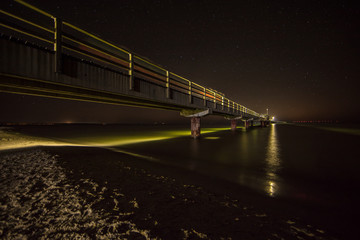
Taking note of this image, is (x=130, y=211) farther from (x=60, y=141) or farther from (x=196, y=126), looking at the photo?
(x=60, y=141)

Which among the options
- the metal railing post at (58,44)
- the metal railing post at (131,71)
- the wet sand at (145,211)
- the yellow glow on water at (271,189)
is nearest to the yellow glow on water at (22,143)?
the wet sand at (145,211)

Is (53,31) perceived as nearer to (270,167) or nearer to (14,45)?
(14,45)

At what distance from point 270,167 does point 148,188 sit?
20.9 feet

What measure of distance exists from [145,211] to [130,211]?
0.33 metres

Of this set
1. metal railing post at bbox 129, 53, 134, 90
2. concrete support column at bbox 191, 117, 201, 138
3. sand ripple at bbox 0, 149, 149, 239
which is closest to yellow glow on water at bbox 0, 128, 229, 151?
concrete support column at bbox 191, 117, 201, 138

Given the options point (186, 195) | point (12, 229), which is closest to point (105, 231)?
point (12, 229)

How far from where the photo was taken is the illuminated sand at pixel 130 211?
2.72 meters

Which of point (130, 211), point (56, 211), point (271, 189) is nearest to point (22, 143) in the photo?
point (56, 211)

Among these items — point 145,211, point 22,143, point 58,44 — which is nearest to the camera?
point 145,211

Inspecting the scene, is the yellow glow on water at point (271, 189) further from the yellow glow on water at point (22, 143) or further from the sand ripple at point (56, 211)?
the yellow glow on water at point (22, 143)

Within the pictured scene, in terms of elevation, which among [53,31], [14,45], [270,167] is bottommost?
[270,167]

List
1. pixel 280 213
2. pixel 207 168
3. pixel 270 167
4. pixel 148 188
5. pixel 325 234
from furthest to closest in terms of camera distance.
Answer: pixel 270 167 → pixel 207 168 → pixel 148 188 → pixel 280 213 → pixel 325 234

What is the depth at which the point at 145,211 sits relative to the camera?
337 centimetres

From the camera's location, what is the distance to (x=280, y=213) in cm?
350
